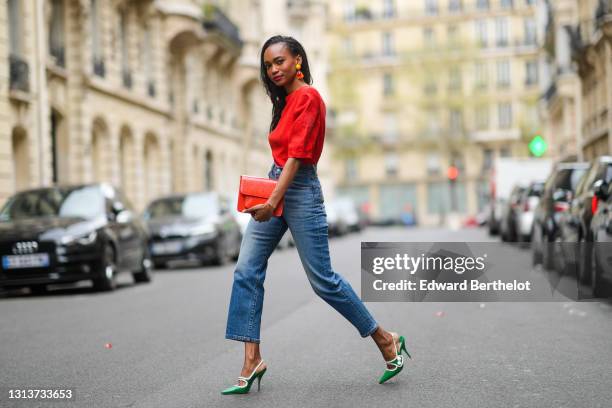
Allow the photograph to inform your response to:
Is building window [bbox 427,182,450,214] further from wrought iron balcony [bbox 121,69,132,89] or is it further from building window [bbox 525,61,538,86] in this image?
wrought iron balcony [bbox 121,69,132,89]

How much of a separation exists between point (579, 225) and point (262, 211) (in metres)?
7.61

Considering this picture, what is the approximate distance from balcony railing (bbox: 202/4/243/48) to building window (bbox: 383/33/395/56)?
42.5 m

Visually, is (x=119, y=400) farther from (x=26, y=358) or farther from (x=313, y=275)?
(x=26, y=358)

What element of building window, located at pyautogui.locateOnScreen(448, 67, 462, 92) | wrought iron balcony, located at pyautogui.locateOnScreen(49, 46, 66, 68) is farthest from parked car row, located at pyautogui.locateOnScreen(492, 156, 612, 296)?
building window, located at pyautogui.locateOnScreen(448, 67, 462, 92)

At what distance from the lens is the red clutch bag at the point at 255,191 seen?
579cm

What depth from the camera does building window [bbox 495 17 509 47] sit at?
8234cm

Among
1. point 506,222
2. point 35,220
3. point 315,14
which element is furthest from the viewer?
point 315,14

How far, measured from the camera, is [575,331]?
875 cm

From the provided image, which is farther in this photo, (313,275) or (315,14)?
(315,14)

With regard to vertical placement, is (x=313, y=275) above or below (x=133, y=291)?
above

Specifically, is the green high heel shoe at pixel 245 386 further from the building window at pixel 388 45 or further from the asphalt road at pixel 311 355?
the building window at pixel 388 45

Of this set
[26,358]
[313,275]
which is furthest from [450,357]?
[26,358]

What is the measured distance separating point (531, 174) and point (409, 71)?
38930 millimetres

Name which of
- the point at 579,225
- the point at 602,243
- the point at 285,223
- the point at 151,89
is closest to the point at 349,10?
the point at 151,89
